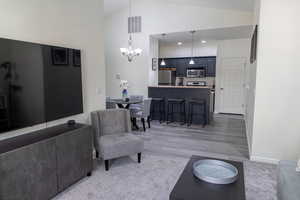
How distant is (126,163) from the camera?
10.5 ft

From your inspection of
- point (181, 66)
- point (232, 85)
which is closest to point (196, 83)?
point (181, 66)

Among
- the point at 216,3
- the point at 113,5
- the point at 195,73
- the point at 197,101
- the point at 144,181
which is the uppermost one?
the point at 113,5

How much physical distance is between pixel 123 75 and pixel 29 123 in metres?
4.70

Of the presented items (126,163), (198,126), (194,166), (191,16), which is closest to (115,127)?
(126,163)

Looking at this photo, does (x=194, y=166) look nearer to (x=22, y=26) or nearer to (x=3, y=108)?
(x=3, y=108)

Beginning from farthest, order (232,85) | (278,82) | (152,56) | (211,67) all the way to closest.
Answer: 1. (211,67)
2. (232,85)
3. (152,56)
4. (278,82)

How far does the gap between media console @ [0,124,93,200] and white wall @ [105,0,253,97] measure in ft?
13.6

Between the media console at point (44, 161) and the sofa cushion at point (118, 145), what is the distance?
24 centimetres

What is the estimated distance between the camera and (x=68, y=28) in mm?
2818

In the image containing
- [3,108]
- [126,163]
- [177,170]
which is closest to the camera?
[3,108]

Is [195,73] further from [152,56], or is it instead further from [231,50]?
[152,56]

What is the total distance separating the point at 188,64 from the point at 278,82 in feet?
20.0

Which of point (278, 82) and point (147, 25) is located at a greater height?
point (147, 25)

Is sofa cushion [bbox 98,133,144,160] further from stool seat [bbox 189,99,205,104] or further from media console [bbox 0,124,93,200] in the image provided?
stool seat [bbox 189,99,205,104]
